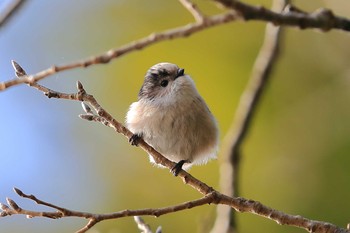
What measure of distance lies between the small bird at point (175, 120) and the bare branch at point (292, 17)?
1.90 metres

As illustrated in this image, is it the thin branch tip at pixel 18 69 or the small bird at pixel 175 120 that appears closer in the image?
the thin branch tip at pixel 18 69

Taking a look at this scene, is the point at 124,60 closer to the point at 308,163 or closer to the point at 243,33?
the point at 243,33

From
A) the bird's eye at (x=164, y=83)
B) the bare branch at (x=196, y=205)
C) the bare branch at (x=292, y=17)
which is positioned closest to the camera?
Answer: the bare branch at (x=292, y=17)

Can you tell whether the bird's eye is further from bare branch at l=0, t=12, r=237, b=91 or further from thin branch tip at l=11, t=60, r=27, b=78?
bare branch at l=0, t=12, r=237, b=91

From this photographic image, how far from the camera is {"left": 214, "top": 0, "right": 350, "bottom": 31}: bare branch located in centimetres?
167

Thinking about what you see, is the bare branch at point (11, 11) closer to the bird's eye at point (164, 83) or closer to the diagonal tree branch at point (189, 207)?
the diagonal tree branch at point (189, 207)

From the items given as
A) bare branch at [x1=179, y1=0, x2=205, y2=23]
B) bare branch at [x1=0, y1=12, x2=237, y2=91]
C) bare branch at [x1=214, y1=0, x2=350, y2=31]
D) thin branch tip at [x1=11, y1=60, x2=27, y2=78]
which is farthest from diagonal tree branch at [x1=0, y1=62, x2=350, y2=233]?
bare branch at [x1=214, y1=0, x2=350, y2=31]

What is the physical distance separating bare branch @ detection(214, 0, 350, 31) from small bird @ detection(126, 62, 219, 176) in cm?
190

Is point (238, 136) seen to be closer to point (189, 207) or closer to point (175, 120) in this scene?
point (175, 120)

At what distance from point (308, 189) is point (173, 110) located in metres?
1.66

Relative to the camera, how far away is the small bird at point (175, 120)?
145 inches

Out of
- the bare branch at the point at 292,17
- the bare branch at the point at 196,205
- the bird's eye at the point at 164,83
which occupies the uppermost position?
the bird's eye at the point at 164,83

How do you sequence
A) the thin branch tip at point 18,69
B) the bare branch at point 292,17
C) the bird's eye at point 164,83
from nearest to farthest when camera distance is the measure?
the bare branch at point 292,17
the thin branch tip at point 18,69
the bird's eye at point 164,83

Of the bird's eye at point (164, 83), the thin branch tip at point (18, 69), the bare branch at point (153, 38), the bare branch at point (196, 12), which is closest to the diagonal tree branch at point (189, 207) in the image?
the thin branch tip at point (18, 69)
